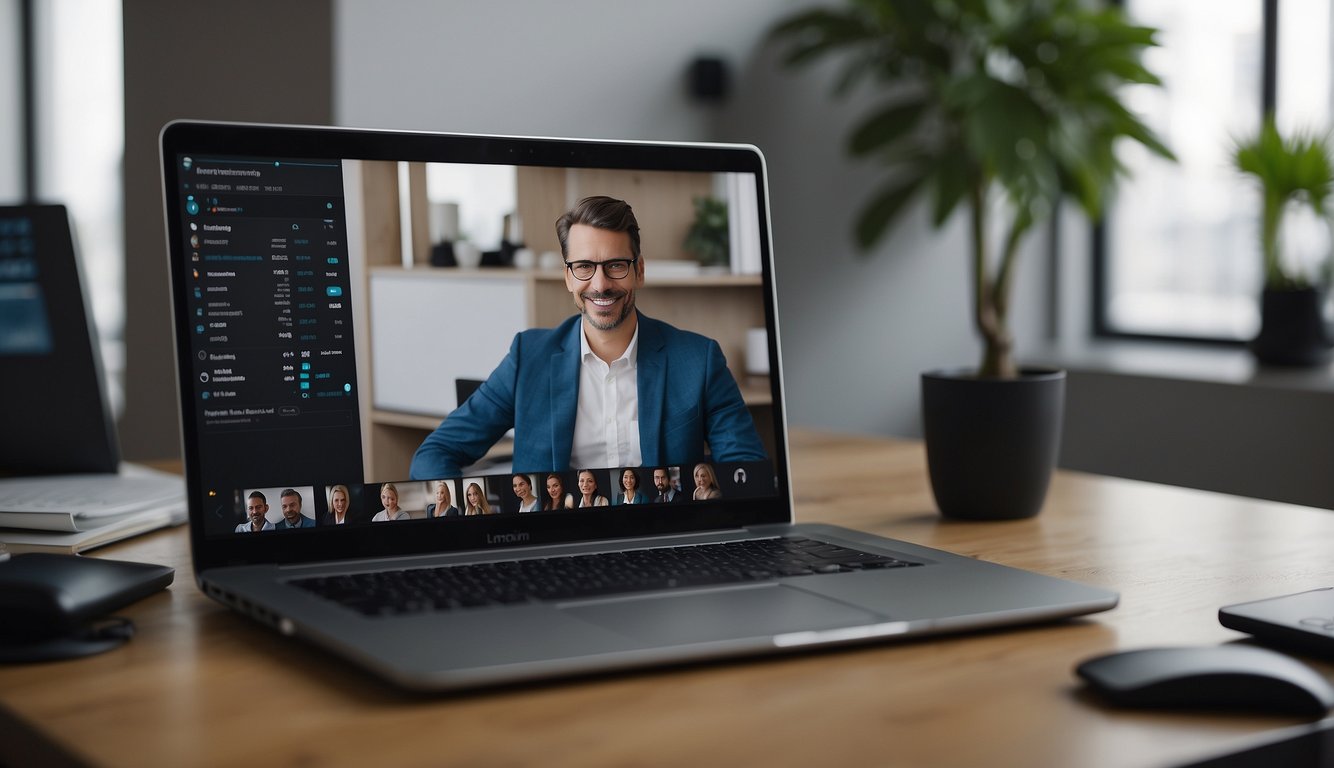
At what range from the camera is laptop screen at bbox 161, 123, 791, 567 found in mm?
833

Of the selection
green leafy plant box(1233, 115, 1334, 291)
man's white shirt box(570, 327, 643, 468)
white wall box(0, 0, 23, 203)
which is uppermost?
white wall box(0, 0, 23, 203)

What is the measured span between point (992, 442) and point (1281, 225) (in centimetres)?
228

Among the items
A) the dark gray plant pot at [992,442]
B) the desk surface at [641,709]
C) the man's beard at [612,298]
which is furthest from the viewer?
the dark gray plant pot at [992,442]

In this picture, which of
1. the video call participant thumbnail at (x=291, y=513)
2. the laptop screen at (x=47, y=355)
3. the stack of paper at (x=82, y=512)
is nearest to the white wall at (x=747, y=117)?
the laptop screen at (x=47, y=355)

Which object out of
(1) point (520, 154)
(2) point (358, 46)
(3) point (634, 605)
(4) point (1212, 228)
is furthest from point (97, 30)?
(3) point (634, 605)

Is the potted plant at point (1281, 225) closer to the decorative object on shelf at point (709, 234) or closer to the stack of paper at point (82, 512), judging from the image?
the decorative object on shelf at point (709, 234)

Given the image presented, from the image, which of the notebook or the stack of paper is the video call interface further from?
the notebook

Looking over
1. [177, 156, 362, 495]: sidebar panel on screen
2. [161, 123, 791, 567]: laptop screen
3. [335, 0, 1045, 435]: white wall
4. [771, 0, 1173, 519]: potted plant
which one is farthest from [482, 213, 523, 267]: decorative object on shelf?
[335, 0, 1045, 435]: white wall

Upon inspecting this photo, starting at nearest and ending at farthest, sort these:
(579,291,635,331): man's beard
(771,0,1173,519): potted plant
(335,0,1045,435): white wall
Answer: (579,291,635,331): man's beard → (771,0,1173,519): potted plant → (335,0,1045,435): white wall

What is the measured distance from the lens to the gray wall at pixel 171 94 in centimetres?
260

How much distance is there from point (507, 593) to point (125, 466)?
85 cm

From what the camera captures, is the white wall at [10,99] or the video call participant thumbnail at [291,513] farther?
the white wall at [10,99]

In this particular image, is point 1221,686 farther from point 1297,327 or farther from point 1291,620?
point 1297,327

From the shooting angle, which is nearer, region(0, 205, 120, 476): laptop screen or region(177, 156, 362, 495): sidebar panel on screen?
region(177, 156, 362, 495): sidebar panel on screen
